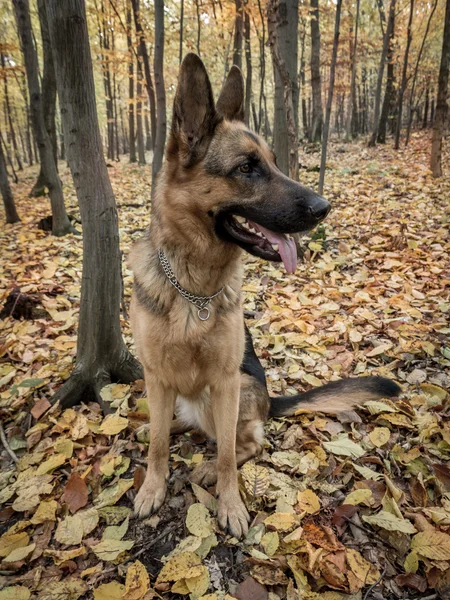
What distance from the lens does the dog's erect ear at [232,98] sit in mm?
2545

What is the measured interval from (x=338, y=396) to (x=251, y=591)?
4.92 ft

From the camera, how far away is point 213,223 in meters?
2.17

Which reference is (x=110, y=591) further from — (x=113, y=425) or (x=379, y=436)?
(x=379, y=436)

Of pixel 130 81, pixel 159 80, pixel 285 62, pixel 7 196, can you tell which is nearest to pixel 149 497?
pixel 285 62

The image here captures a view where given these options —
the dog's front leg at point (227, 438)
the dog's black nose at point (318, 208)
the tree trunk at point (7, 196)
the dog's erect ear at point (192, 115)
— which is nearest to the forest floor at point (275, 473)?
the dog's front leg at point (227, 438)

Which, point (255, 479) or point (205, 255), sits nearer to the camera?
point (205, 255)

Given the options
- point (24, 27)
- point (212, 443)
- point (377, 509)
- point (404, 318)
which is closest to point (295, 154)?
point (404, 318)

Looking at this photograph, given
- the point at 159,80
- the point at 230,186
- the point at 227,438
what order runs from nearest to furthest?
the point at 230,186 → the point at 227,438 → the point at 159,80

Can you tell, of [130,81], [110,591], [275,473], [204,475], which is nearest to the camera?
[110,591]

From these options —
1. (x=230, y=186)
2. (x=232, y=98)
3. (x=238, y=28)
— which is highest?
(x=238, y=28)

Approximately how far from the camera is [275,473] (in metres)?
2.45

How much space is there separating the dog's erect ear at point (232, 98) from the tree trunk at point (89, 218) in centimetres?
117

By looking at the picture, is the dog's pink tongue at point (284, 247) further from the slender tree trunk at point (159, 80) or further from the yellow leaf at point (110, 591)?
the slender tree trunk at point (159, 80)

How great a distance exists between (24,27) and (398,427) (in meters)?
11.2
